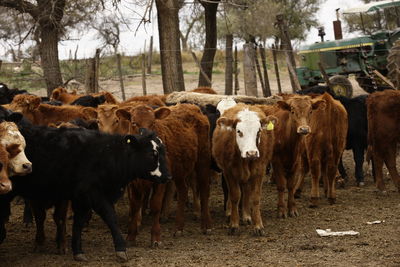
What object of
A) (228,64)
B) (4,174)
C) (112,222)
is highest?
(228,64)

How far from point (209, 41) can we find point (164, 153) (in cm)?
1286

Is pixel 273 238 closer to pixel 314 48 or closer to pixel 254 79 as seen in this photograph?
pixel 254 79

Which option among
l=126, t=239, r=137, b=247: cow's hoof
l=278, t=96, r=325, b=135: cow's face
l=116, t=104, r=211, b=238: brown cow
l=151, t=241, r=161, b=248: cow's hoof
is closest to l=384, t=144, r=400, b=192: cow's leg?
l=278, t=96, r=325, b=135: cow's face

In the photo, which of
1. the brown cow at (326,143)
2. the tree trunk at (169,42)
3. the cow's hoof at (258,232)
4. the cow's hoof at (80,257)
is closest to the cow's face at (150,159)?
the cow's hoof at (80,257)

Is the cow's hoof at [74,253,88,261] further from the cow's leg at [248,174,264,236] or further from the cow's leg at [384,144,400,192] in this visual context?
the cow's leg at [384,144,400,192]

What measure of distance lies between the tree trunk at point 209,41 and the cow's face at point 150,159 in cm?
1189

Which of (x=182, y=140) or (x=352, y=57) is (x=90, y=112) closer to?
(x=182, y=140)

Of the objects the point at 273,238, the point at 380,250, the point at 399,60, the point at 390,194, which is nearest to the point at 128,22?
the point at 399,60

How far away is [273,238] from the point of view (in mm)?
9000

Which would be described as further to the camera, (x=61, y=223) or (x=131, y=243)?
(x=131, y=243)

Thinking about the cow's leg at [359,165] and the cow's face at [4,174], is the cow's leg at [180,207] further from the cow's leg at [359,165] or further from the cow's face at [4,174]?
the cow's leg at [359,165]

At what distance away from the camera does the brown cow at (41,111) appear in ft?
37.3

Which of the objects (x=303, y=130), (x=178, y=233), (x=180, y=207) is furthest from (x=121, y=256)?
(x=303, y=130)

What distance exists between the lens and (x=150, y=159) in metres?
8.22
